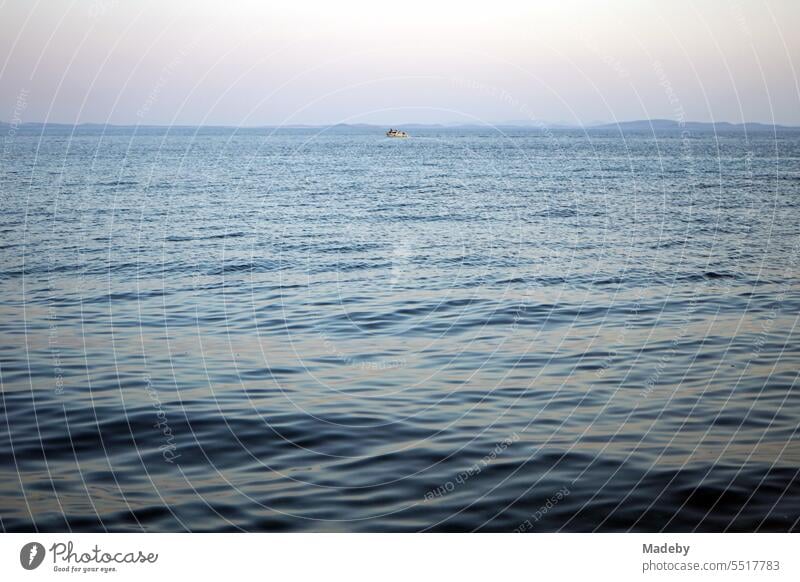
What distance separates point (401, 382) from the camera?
15.2 m

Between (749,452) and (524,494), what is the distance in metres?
3.22

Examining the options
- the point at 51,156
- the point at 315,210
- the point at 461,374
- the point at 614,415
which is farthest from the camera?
the point at 51,156

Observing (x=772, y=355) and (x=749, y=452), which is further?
(x=772, y=355)

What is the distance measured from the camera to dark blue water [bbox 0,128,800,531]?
1034 centimetres

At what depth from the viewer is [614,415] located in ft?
43.4

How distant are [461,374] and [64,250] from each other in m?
21.1

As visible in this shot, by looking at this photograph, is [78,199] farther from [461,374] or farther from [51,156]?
[51,156]

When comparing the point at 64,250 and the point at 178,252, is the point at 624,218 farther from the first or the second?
the point at 64,250

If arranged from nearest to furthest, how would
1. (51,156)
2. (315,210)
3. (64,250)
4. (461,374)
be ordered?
(461,374) → (64,250) → (315,210) → (51,156)

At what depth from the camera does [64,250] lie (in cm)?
3238

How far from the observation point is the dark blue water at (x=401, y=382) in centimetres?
1034

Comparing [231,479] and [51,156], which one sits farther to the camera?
[51,156]
